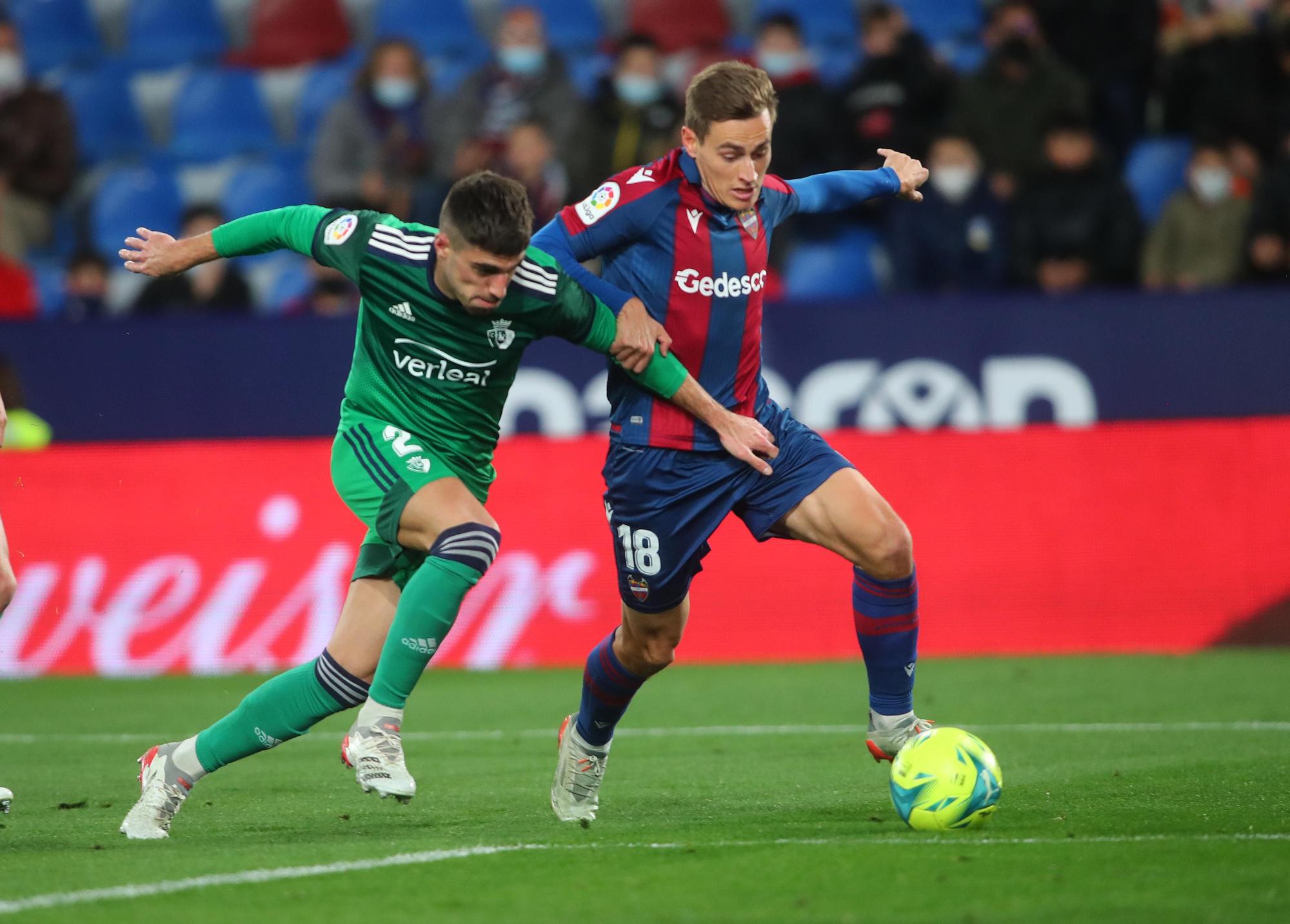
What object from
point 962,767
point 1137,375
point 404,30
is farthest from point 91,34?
point 962,767

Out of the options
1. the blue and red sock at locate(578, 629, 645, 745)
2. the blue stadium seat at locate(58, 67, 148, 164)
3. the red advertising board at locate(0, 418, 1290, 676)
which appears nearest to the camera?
the blue and red sock at locate(578, 629, 645, 745)

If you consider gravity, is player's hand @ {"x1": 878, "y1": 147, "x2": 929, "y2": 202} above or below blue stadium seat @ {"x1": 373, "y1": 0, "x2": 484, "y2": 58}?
above

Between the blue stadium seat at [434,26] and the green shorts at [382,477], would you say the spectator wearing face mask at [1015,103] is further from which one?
the green shorts at [382,477]

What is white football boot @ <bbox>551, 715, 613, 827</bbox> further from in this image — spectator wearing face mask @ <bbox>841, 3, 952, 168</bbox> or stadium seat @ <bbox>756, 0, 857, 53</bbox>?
stadium seat @ <bbox>756, 0, 857, 53</bbox>

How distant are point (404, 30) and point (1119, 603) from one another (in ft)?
29.5

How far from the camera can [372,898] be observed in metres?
4.44

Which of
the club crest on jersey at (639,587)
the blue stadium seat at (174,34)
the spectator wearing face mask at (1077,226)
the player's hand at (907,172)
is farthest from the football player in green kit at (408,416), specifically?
the blue stadium seat at (174,34)

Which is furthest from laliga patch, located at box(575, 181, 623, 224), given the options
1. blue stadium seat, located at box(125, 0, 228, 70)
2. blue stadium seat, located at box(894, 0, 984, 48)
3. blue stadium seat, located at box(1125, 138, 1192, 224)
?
blue stadium seat, located at box(125, 0, 228, 70)

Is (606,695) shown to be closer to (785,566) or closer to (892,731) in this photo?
(892,731)

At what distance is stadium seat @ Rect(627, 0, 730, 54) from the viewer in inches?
619

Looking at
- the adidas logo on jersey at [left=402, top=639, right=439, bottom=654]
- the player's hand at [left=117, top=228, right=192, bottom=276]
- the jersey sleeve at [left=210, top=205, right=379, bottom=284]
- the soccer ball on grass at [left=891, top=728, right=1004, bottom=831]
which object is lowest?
the soccer ball on grass at [left=891, top=728, right=1004, bottom=831]

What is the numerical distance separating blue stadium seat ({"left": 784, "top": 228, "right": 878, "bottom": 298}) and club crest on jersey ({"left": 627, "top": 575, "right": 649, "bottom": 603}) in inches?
303

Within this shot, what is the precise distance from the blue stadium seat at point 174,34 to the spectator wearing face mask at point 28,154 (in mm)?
1722

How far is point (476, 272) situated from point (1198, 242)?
8.51m
